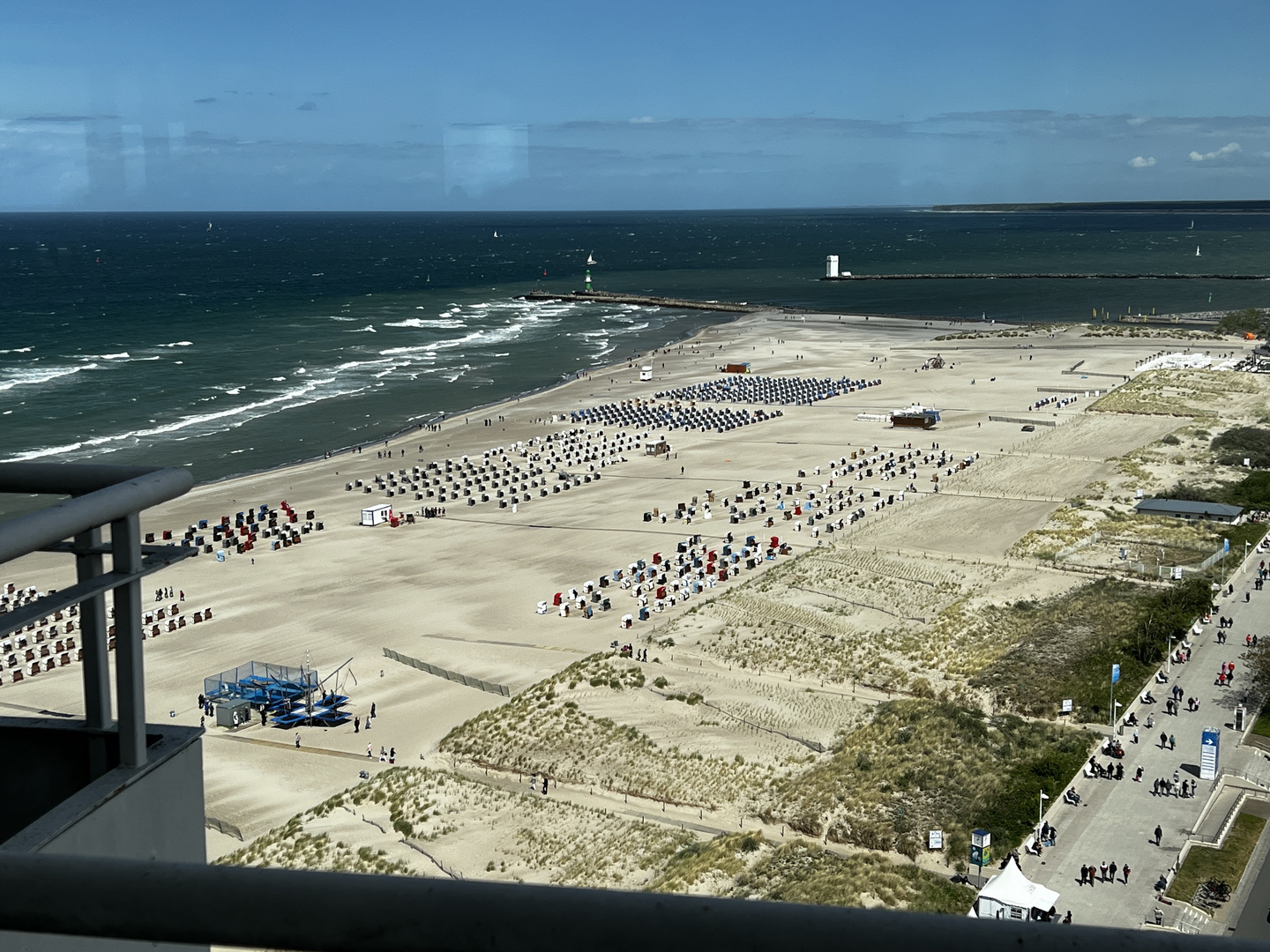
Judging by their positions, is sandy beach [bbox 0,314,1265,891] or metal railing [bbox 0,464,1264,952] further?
sandy beach [bbox 0,314,1265,891]

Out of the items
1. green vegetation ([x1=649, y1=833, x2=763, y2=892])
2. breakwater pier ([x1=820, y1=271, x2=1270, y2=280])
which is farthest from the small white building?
breakwater pier ([x1=820, y1=271, x2=1270, y2=280])

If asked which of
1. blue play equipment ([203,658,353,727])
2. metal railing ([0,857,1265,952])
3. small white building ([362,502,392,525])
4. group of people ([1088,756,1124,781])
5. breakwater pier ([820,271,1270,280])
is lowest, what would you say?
blue play equipment ([203,658,353,727])

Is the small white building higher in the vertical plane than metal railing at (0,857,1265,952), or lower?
lower

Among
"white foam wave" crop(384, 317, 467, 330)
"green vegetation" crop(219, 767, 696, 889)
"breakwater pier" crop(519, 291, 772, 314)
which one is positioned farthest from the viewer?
"breakwater pier" crop(519, 291, 772, 314)

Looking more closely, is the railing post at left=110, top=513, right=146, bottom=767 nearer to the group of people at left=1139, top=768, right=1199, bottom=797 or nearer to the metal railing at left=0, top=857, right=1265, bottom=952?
the metal railing at left=0, top=857, right=1265, bottom=952

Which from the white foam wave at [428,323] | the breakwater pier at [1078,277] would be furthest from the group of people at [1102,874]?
the breakwater pier at [1078,277]

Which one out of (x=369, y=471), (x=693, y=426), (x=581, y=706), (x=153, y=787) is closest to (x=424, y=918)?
(x=153, y=787)
